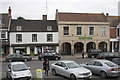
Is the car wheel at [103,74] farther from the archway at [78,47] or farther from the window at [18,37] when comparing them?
the archway at [78,47]

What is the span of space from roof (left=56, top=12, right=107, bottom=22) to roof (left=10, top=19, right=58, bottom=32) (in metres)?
2.20

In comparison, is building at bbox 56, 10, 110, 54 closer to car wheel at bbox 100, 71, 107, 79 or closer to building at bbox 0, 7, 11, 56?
building at bbox 0, 7, 11, 56

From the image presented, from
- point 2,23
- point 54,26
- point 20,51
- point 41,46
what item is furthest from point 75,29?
point 2,23

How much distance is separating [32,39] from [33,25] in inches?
140

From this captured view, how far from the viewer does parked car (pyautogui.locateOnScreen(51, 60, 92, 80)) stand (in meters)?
15.3

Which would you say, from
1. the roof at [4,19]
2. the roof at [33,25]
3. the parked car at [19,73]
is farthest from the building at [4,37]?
the parked car at [19,73]

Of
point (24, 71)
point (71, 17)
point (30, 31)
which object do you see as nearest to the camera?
point (24, 71)

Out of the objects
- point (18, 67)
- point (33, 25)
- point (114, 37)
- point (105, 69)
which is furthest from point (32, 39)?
point (105, 69)

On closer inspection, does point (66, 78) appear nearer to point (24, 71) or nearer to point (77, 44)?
point (24, 71)

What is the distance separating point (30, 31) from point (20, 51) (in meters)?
4.44

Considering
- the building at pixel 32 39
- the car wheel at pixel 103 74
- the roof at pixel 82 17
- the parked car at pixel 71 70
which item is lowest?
the car wheel at pixel 103 74

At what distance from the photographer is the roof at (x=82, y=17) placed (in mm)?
43094

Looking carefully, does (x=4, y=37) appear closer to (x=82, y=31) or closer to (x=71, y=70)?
(x=82, y=31)

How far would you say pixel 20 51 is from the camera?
40.6m
